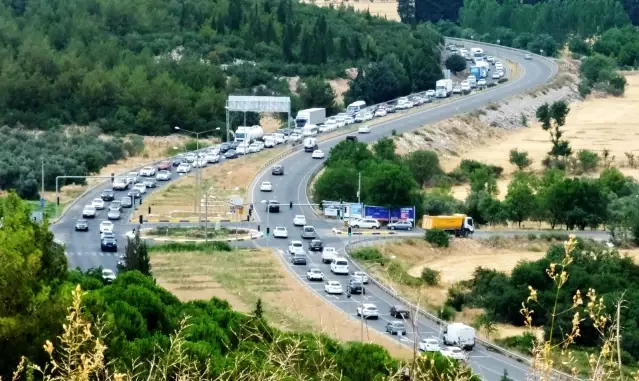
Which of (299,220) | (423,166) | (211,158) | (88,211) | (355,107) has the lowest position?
(299,220)

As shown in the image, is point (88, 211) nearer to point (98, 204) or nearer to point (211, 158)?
point (98, 204)

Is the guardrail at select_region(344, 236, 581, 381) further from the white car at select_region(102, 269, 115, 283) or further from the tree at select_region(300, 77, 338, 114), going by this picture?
the tree at select_region(300, 77, 338, 114)

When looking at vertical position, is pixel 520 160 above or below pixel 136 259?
above

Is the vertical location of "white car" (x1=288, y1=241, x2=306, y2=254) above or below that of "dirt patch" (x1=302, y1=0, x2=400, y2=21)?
below

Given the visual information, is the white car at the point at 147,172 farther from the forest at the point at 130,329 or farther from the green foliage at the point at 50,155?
the forest at the point at 130,329

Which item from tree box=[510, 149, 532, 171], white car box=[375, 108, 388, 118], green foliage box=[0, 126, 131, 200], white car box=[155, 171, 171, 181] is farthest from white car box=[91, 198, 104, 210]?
white car box=[375, 108, 388, 118]

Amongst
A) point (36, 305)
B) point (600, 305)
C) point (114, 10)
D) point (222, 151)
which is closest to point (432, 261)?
point (222, 151)

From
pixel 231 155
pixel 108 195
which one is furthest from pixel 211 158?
pixel 108 195
